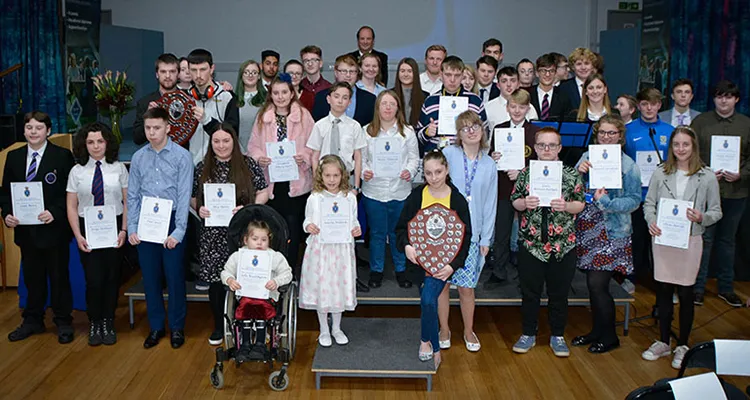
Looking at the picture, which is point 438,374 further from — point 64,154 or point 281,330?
point 64,154

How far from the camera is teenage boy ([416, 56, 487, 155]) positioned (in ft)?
16.3

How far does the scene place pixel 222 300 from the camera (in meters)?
4.77

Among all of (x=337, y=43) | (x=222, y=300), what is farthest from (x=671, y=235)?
(x=337, y=43)

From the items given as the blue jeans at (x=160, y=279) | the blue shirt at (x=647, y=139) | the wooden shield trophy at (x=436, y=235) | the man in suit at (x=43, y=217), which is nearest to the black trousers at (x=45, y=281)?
the man in suit at (x=43, y=217)

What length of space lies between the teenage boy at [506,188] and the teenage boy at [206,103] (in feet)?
6.30

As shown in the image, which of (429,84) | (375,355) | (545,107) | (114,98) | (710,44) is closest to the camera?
(375,355)

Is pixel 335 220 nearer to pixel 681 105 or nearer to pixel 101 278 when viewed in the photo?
pixel 101 278

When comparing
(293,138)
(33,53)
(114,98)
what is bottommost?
(293,138)

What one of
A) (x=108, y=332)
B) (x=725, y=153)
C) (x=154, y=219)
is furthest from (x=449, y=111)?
(x=108, y=332)

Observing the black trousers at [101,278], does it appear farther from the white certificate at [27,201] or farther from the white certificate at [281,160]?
the white certificate at [281,160]

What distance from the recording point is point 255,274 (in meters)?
4.20

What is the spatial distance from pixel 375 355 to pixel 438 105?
182 cm

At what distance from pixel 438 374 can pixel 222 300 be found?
1.54m

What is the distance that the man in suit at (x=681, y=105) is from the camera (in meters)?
5.59
